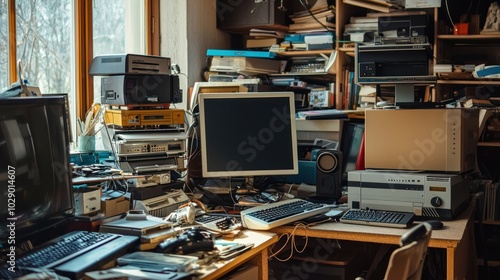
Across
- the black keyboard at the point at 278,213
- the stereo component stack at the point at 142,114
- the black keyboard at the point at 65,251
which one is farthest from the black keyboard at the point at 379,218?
the black keyboard at the point at 65,251

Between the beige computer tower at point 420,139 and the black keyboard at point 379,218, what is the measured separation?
30 cm

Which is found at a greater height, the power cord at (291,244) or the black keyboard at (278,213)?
the black keyboard at (278,213)

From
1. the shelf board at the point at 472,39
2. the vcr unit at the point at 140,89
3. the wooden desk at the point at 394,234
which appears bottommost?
the wooden desk at the point at 394,234

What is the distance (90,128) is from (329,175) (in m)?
1.24

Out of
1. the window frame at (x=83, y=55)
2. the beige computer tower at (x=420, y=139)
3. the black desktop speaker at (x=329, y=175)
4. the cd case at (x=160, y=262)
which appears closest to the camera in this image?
the cd case at (x=160, y=262)

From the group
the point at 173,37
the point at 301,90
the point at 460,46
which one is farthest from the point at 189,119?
the point at 460,46

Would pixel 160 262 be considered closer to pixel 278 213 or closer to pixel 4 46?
pixel 278 213

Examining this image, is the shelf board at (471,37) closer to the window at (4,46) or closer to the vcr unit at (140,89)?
the vcr unit at (140,89)

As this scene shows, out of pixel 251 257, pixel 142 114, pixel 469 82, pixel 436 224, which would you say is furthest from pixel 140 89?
pixel 469 82

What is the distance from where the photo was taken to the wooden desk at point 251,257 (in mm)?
2174

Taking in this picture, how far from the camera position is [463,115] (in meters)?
3.02

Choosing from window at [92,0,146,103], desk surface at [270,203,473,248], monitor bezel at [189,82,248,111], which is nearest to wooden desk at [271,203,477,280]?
desk surface at [270,203,473,248]

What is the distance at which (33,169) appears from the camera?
223 centimetres

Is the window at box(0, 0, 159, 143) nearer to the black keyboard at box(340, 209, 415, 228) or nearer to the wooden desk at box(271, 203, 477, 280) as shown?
the wooden desk at box(271, 203, 477, 280)
